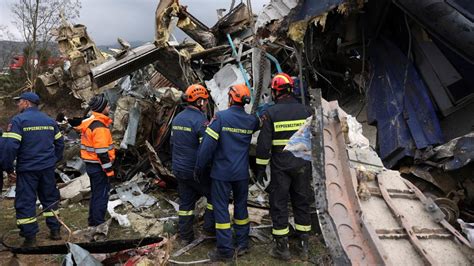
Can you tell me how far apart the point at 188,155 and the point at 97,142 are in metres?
1.16

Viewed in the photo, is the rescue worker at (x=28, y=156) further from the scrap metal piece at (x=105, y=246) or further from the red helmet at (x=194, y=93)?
the red helmet at (x=194, y=93)

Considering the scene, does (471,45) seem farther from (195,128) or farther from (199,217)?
(199,217)

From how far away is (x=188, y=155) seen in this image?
5.00 m

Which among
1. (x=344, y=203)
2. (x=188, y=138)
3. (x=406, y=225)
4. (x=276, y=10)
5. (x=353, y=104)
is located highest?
(x=276, y=10)

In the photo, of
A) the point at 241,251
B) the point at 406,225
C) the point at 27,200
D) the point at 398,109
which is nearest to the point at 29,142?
the point at 27,200

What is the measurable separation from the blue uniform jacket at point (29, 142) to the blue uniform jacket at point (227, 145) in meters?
2.00

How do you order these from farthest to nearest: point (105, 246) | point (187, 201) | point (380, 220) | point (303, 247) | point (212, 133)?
point (187, 201) → point (303, 247) → point (212, 133) → point (105, 246) → point (380, 220)

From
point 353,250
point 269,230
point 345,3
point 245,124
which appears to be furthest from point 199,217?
point 353,250

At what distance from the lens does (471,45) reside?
4305mm

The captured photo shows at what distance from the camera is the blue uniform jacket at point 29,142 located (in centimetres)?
480

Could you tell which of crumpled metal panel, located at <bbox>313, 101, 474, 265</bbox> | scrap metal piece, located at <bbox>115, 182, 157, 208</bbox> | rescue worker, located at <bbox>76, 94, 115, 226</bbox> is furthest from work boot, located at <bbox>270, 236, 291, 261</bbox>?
scrap metal piece, located at <bbox>115, 182, 157, 208</bbox>

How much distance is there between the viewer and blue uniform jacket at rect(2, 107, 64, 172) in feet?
15.8

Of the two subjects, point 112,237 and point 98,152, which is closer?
point 98,152

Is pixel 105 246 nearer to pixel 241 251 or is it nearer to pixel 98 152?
pixel 241 251
